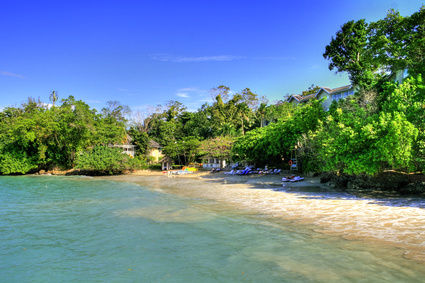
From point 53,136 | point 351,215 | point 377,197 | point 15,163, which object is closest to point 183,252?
point 351,215

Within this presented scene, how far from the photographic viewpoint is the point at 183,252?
27.1ft

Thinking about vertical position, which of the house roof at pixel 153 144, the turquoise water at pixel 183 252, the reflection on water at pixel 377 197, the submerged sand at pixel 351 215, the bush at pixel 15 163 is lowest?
the turquoise water at pixel 183 252

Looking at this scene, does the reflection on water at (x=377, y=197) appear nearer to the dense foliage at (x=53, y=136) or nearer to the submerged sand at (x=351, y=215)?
the submerged sand at (x=351, y=215)

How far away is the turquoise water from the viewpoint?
6.60m

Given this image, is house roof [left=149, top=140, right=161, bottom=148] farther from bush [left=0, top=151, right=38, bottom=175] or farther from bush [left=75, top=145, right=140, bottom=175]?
bush [left=0, top=151, right=38, bottom=175]

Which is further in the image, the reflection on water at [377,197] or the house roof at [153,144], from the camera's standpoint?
the house roof at [153,144]

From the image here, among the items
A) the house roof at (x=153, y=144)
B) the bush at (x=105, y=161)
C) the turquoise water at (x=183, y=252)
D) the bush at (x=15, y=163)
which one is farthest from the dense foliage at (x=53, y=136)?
the turquoise water at (x=183, y=252)

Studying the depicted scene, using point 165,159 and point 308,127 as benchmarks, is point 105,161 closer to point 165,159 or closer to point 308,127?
point 165,159

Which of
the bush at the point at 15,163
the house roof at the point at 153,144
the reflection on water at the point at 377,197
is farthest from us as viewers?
the house roof at the point at 153,144

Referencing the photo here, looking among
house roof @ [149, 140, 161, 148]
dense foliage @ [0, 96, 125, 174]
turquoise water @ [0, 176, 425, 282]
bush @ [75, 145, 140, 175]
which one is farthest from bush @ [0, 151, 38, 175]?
turquoise water @ [0, 176, 425, 282]

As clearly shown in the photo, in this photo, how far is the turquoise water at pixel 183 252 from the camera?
660cm

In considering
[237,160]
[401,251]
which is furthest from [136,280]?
[237,160]

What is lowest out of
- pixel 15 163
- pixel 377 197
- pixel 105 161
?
pixel 377 197

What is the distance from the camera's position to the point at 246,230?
1032cm
